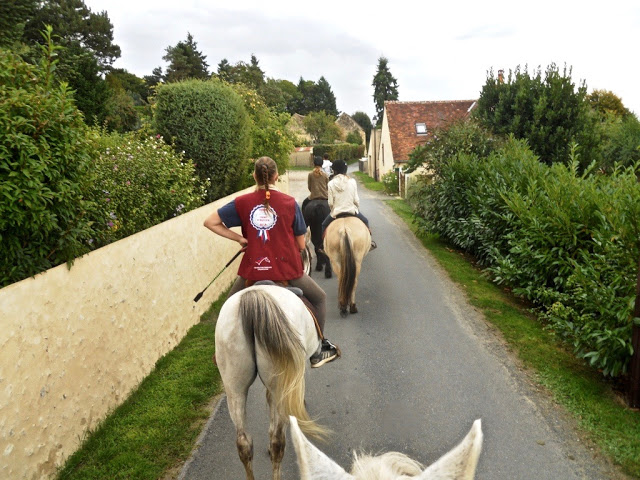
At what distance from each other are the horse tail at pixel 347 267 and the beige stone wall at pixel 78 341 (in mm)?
2638

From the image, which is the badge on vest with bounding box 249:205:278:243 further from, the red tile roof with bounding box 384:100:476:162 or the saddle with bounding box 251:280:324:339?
the red tile roof with bounding box 384:100:476:162

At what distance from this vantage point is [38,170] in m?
3.53

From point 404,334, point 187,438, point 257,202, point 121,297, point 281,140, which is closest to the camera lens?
point 257,202

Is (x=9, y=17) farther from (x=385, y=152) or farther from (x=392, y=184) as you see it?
(x=385, y=152)

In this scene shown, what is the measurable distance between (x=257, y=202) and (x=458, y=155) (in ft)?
32.6

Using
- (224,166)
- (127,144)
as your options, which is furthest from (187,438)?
(224,166)

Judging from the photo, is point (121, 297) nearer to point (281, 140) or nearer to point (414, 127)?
point (281, 140)

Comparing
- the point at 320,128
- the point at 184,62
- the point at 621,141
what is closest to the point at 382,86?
the point at 320,128

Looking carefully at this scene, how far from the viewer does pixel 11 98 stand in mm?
3510

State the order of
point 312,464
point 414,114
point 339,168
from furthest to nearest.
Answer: point 414,114, point 339,168, point 312,464

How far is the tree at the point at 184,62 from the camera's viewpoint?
57281 mm

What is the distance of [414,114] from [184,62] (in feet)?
111

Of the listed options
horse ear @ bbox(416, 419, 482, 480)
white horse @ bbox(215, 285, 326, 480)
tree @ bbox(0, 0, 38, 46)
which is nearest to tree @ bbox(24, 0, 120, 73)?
tree @ bbox(0, 0, 38, 46)

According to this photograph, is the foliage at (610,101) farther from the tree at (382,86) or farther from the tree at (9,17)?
the tree at (9,17)
